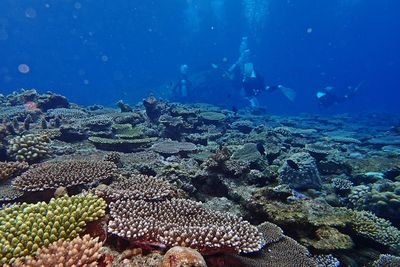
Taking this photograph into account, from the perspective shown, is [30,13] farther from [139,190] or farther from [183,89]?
[139,190]

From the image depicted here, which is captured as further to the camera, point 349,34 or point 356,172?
point 349,34

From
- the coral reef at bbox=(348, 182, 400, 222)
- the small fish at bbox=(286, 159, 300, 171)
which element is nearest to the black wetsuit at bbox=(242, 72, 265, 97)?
the small fish at bbox=(286, 159, 300, 171)

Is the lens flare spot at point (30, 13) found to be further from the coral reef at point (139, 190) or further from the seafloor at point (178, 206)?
the coral reef at point (139, 190)

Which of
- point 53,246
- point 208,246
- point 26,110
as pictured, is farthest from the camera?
point 26,110

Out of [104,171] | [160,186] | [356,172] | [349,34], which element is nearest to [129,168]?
[104,171]

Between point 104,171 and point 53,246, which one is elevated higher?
point 104,171

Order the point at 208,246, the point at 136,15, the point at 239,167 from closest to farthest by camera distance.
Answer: the point at 208,246, the point at 239,167, the point at 136,15

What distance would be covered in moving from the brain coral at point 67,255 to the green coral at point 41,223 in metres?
0.22

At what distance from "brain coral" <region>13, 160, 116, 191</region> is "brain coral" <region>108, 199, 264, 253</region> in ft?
5.26

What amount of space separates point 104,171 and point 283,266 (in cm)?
411

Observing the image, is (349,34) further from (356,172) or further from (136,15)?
(356,172)

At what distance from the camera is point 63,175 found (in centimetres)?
603

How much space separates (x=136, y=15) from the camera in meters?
103

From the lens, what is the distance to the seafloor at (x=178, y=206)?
11.9 ft
